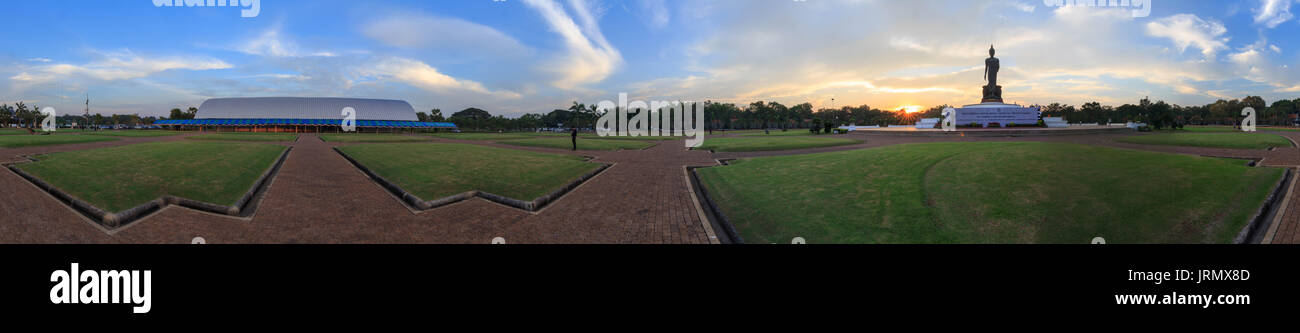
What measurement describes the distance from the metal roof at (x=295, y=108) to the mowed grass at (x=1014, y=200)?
361ft

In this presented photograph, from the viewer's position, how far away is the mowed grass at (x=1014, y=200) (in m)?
5.88

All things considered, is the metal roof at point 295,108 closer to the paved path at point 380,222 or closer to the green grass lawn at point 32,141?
the green grass lawn at point 32,141

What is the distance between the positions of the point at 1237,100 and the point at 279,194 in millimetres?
126641

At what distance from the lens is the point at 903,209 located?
700 centimetres

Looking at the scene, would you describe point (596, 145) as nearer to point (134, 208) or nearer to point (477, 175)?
point (477, 175)

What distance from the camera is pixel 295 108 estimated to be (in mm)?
96875

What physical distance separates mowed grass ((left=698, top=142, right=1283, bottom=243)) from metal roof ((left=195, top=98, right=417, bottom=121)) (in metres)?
110

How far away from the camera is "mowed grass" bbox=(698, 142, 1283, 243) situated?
588cm

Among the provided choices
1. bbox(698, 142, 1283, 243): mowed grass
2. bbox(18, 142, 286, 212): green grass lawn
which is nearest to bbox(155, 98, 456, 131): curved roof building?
bbox(18, 142, 286, 212): green grass lawn

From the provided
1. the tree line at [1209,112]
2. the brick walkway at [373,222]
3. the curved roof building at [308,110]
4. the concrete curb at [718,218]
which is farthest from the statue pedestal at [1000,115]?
the curved roof building at [308,110]

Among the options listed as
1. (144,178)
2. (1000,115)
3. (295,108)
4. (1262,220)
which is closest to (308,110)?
(295,108)

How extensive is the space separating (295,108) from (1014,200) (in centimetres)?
12485

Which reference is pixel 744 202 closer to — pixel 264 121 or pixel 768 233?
pixel 768 233

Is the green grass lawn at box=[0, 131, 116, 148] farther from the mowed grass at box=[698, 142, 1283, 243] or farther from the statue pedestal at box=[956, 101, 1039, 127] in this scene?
the statue pedestal at box=[956, 101, 1039, 127]
